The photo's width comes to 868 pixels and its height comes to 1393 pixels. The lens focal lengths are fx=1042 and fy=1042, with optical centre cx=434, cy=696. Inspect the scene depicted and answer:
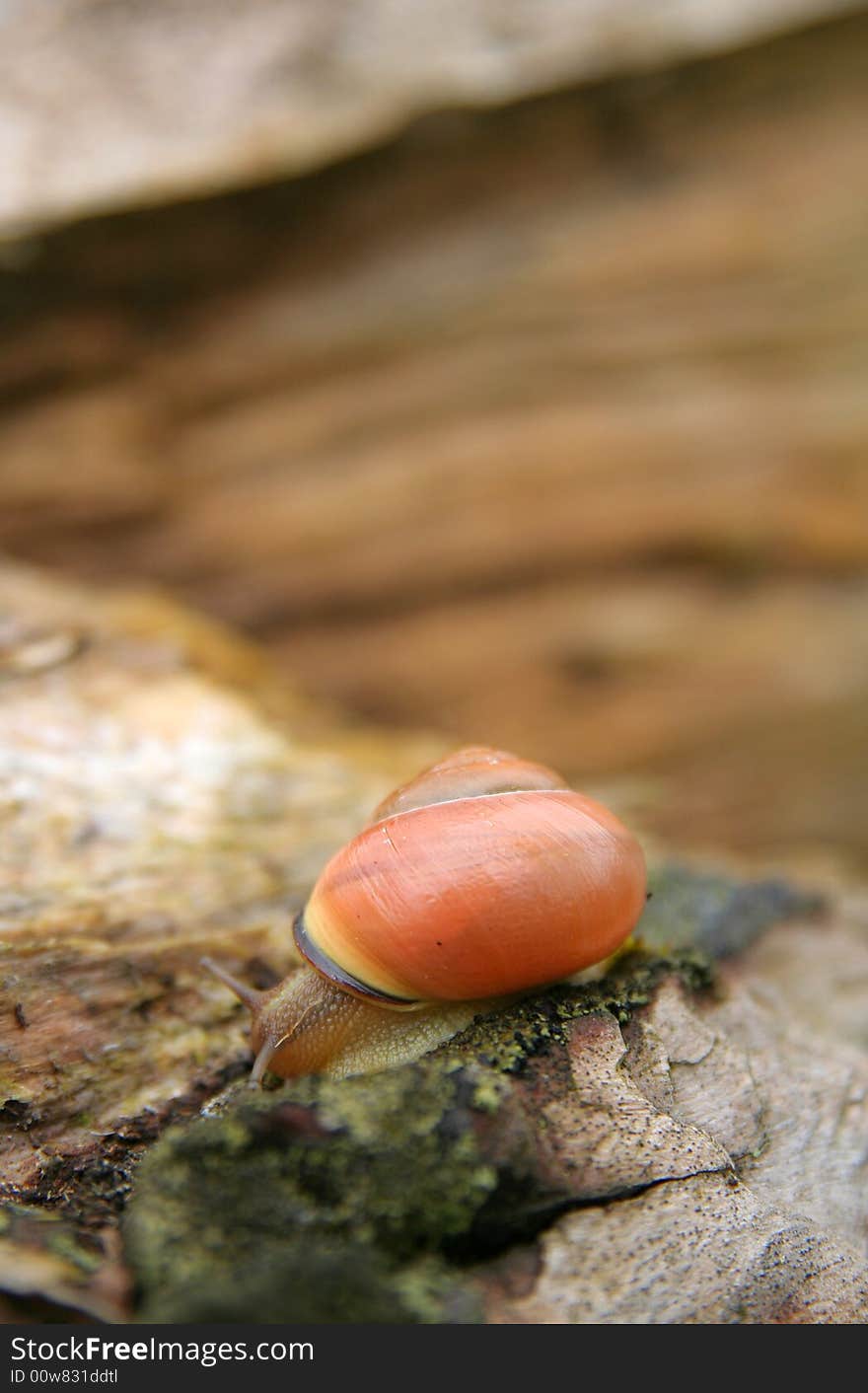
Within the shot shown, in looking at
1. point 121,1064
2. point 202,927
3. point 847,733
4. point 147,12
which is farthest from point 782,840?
point 147,12

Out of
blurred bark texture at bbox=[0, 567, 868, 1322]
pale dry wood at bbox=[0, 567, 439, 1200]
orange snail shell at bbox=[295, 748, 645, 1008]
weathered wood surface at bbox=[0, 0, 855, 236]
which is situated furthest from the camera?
weathered wood surface at bbox=[0, 0, 855, 236]

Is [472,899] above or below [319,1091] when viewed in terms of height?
above

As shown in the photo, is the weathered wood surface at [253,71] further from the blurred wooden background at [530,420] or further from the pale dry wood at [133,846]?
the pale dry wood at [133,846]

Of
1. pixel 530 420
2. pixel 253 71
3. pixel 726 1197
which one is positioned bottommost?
pixel 726 1197

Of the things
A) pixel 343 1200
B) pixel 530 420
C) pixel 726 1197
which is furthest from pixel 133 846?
pixel 530 420

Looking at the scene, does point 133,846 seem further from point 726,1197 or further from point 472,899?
point 726,1197

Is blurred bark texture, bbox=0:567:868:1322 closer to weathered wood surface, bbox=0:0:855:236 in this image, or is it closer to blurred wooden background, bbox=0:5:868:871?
blurred wooden background, bbox=0:5:868:871

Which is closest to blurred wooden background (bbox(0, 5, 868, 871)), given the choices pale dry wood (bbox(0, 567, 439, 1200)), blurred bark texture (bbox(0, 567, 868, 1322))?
pale dry wood (bbox(0, 567, 439, 1200))

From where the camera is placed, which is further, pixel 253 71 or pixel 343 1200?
pixel 253 71
